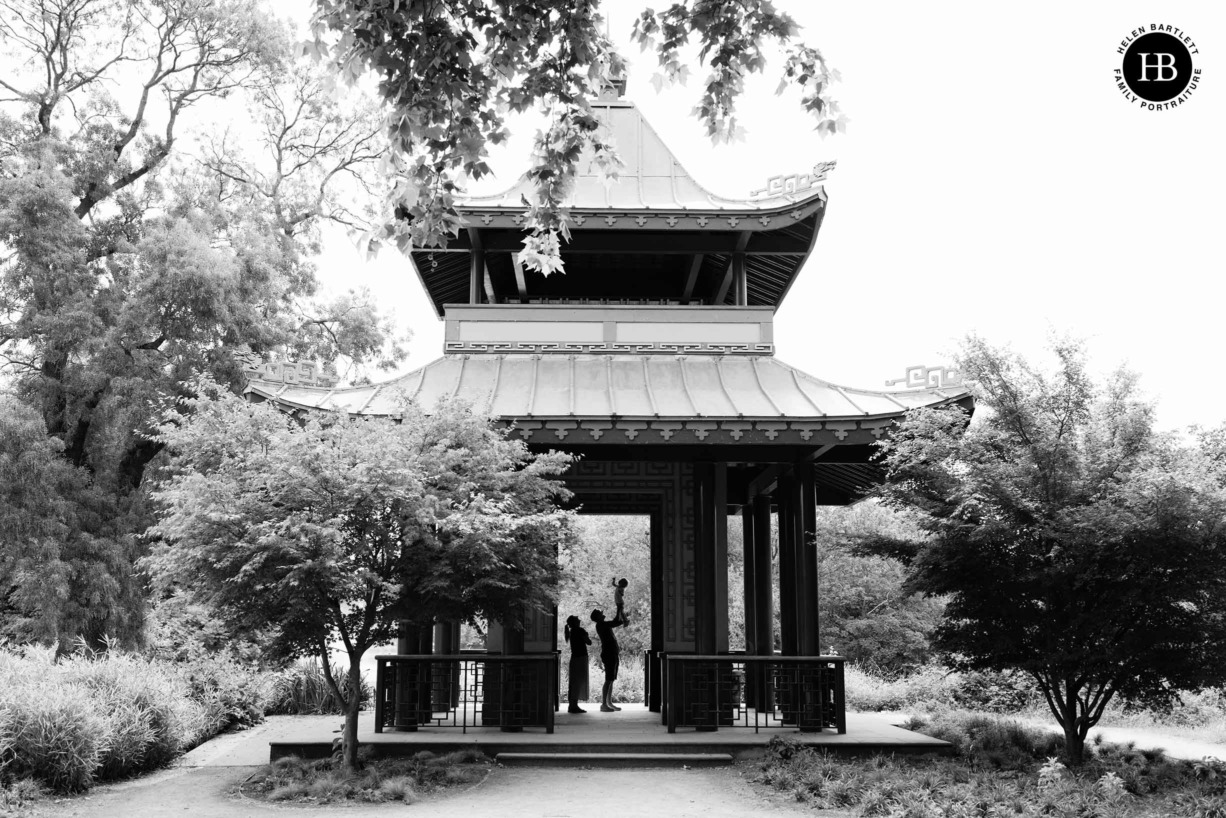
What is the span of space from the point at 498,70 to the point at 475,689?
7671mm

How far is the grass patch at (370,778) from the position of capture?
966cm

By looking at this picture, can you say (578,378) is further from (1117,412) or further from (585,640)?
(1117,412)

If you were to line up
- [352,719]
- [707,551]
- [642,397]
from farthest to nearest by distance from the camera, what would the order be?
[707,551]
[642,397]
[352,719]

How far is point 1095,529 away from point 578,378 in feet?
21.8

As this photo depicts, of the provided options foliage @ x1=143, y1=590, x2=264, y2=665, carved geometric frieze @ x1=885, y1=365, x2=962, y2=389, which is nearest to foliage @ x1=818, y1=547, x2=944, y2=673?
carved geometric frieze @ x1=885, y1=365, x2=962, y2=389

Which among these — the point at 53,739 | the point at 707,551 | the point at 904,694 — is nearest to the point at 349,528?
the point at 53,739

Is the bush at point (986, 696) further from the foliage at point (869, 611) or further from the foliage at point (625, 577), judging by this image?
the foliage at point (625, 577)

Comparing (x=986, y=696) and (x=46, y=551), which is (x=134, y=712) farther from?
(x=986, y=696)

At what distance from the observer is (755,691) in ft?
42.5

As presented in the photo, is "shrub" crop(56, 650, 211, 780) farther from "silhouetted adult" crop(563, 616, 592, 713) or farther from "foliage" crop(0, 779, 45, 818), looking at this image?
"silhouetted adult" crop(563, 616, 592, 713)

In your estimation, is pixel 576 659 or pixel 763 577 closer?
pixel 576 659

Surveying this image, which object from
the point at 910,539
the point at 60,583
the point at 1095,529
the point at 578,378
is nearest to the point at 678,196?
the point at 578,378

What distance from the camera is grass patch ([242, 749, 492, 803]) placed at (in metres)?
9.66

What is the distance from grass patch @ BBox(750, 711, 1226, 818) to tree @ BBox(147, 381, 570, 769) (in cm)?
323
